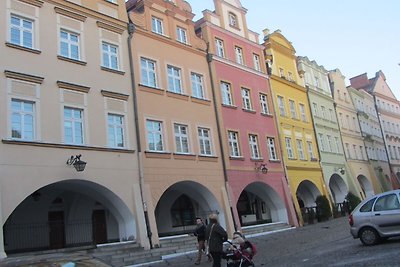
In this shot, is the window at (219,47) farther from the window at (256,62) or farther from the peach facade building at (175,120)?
the window at (256,62)

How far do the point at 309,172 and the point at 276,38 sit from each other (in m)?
10.6

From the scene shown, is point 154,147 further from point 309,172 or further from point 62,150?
point 309,172

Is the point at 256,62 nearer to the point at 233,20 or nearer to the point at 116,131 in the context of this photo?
the point at 233,20

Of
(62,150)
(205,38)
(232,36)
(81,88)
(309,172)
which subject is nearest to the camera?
(62,150)

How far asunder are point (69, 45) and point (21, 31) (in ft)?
6.71

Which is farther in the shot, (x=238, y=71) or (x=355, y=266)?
(x=238, y=71)

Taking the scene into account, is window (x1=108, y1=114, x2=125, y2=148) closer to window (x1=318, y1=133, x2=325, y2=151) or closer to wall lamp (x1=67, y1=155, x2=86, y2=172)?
wall lamp (x1=67, y1=155, x2=86, y2=172)

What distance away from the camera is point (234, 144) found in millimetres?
25547

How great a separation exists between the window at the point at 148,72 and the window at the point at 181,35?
296 centimetres

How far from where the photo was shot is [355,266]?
9.75 metres

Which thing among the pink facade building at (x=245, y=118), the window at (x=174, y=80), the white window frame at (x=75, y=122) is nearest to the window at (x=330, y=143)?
the pink facade building at (x=245, y=118)

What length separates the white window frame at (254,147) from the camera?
87.9 feet

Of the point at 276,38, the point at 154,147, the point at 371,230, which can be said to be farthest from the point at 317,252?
the point at 276,38

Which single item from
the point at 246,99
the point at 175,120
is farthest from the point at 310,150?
the point at 175,120
